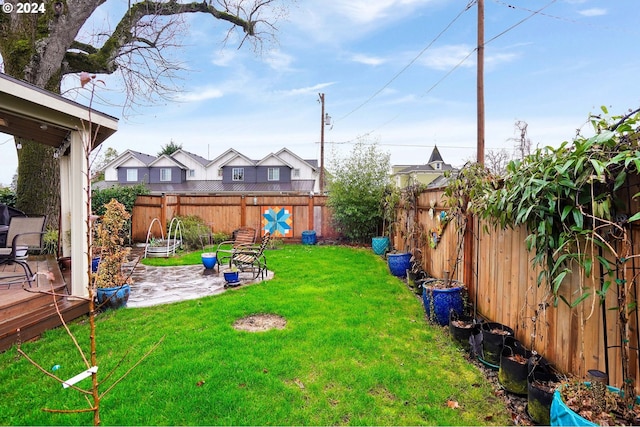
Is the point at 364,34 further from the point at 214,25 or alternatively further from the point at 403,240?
the point at 403,240

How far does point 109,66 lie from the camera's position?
850cm

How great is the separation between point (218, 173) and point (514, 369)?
76.7 ft

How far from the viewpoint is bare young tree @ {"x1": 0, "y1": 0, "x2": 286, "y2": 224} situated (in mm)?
7039

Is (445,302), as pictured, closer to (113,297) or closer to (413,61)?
(113,297)

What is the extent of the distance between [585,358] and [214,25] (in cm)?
1172

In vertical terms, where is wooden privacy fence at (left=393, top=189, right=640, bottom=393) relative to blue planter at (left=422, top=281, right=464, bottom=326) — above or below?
above

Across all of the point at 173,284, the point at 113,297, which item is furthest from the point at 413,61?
the point at 113,297

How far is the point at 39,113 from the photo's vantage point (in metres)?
3.91

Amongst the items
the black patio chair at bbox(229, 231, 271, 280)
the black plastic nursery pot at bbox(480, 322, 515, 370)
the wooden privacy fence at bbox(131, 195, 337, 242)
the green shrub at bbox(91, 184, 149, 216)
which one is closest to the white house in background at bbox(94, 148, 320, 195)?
the wooden privacy fence at bbox(131, 195, 337, 242)

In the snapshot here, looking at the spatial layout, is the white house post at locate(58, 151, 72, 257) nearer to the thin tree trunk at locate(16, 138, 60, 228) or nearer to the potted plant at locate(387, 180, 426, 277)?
the thin tree trunk at locate(16, 138, 60, 228)

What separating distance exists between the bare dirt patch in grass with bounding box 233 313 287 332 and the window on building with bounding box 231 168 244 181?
64.7 ft

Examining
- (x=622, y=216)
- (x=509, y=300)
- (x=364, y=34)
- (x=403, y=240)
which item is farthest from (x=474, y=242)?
(x=364, y=34)

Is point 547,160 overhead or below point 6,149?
below

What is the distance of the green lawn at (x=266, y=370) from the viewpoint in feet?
7.61
